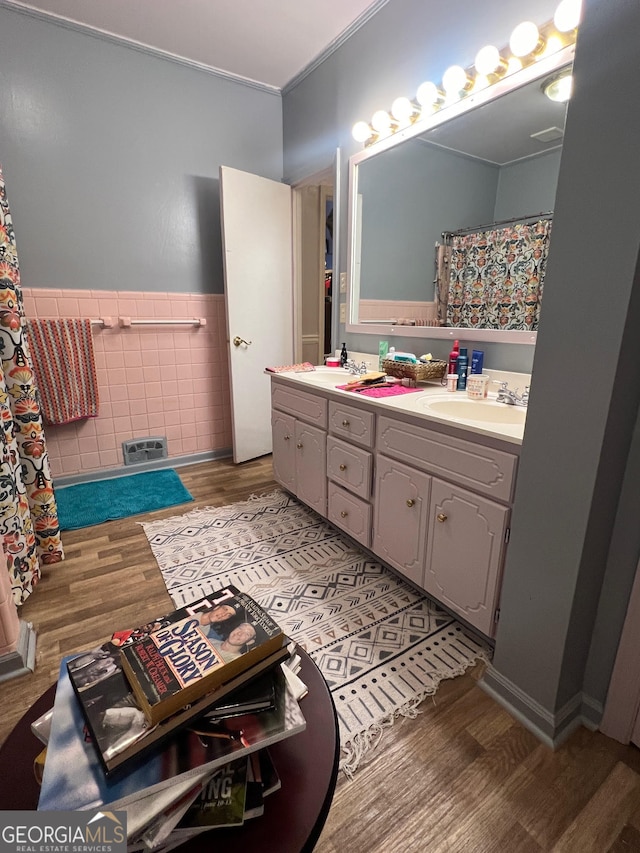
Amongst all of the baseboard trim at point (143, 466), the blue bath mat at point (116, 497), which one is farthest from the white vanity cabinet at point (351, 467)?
the baseboard trim at point (143, 466)

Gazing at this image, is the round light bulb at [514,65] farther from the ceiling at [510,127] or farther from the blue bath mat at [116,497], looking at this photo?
the blue bath mat at [116,497]

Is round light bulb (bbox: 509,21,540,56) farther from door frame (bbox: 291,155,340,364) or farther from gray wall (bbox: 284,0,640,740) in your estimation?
door frame (bbox: 291,155,340,364)

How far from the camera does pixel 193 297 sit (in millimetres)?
2938

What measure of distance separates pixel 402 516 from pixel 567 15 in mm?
1761

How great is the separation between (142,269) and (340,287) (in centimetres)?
135

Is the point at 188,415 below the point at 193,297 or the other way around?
below

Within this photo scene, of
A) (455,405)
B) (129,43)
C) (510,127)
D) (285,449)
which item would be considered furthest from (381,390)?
(129,43)

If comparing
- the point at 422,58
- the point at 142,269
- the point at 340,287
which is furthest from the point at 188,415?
the point at 422,58

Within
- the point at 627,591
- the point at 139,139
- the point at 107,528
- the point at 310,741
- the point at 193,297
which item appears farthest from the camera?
the point at 193,297

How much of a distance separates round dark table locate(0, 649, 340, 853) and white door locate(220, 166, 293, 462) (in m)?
2.40

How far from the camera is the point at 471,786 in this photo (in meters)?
1.02

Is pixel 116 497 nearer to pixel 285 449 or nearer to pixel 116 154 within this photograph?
pixel 285 449

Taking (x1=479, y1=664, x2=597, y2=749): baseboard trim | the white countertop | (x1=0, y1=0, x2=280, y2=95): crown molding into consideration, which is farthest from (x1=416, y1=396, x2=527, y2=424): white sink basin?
(x1=0, y1=0, x2=280, y2=95): crown molding

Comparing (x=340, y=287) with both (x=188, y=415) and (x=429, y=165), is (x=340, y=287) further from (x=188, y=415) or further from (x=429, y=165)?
(x=188, y=415)
